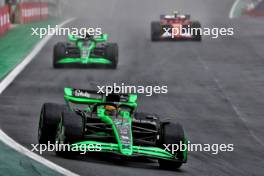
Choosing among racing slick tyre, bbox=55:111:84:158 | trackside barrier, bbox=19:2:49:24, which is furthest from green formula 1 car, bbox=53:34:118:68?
trackside barrier, bbox=19:2:49:24

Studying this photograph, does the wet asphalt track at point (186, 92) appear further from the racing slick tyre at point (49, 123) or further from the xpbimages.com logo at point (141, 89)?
the racing slick tyre at point (49, 123)

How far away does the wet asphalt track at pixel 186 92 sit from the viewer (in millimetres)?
14055

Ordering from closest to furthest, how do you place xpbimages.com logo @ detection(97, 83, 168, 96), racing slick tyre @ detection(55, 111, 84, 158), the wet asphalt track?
racing slick tyre @ detection(55, 111, 84, 158)
the wet asphalt track
xpbimages.com logo @ detection(97, 83, 168, 96)

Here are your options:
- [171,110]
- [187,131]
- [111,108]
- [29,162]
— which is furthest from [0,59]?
[29,162]

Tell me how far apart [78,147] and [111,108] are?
4.00 ft

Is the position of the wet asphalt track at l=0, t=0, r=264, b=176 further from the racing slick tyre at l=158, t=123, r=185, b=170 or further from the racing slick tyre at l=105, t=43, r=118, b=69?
the racing slick tyre at l=105, t=43, r=118, b=69

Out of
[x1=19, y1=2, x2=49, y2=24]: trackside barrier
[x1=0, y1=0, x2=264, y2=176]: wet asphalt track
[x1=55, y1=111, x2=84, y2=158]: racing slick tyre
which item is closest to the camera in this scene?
[x1=55, y1=111, x2=84, y2=158]: racing slick tyre

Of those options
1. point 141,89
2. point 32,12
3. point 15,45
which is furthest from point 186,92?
point 32,12

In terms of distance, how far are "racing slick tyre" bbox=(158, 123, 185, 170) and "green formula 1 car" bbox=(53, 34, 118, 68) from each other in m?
15.2

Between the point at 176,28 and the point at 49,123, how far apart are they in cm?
2536

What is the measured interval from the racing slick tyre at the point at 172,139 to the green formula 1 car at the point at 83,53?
15217 mm

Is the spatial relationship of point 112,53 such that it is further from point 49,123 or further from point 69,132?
point 69,132

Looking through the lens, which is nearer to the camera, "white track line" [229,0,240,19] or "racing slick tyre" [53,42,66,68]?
"racing slick tyre" [53,42,66,68]

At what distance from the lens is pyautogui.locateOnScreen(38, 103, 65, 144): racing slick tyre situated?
1409cm
